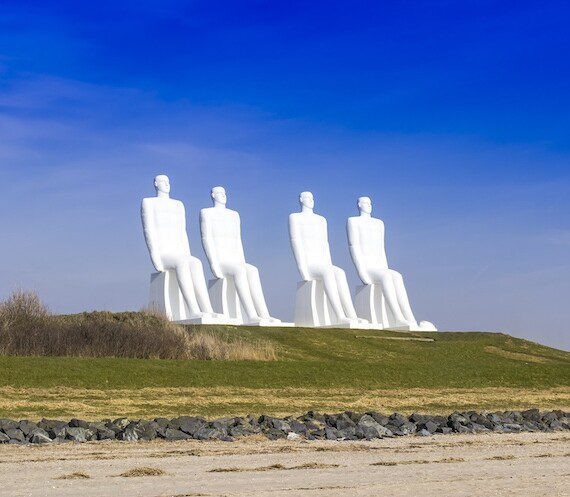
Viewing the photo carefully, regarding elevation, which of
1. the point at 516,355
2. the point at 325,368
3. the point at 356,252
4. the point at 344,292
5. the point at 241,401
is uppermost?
the point at 356,252

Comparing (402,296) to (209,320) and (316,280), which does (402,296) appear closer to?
(316,280)

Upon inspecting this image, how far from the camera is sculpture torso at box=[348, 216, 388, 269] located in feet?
130

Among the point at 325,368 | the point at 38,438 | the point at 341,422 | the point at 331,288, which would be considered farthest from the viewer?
the point at 331,288

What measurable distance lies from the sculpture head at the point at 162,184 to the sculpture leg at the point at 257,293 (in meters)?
3.70

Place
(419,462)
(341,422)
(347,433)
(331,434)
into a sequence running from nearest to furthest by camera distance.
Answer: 1. (419,462)
2. (331,434)
3. (347,433)
4. (341,422)

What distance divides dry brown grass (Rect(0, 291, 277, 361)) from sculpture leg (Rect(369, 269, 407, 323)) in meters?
11.3

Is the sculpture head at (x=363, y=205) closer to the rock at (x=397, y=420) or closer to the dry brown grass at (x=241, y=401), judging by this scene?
the dry brown grass at (x=241, y=401)

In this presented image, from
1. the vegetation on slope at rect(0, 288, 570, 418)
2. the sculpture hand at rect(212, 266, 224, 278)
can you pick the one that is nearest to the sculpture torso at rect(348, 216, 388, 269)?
the sculpture hand at rect(212, 266, 224, 278)

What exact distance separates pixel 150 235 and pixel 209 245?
7.30 ft

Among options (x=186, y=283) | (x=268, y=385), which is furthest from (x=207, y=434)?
(x=186, y=283)

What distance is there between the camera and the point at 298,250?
→ 3756 centimetres

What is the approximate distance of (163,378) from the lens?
73.8ft

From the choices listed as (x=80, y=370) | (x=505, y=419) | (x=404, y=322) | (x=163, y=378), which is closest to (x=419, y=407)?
(x=505, y=419)

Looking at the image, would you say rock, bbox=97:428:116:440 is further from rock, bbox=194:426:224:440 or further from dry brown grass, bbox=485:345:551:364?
dry brown grass, bbox=485:345:551:364
